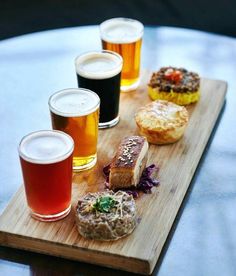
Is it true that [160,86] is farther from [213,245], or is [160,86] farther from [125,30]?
[213,245]

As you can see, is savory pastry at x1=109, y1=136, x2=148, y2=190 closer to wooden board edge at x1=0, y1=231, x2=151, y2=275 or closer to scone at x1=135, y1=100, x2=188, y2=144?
scone at x1=135, y1=100, x2=188, y2=144

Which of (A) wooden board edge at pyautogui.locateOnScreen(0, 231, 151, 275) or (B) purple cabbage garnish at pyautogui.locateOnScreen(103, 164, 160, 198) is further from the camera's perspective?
(B) purple cabbage garnish at pyautogui.locateOnScreen(103, 164, 160, 198)

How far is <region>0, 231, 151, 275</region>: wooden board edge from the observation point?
1618 millimetres

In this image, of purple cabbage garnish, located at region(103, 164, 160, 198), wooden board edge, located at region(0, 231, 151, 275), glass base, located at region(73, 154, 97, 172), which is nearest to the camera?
wooden board edge, located at region(0, 231, 151, 275)

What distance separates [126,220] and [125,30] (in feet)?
3.12

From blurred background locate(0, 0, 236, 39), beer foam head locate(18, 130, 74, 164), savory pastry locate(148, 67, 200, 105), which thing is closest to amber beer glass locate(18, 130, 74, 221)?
beer foam head locate(18, 130, 74, 164)

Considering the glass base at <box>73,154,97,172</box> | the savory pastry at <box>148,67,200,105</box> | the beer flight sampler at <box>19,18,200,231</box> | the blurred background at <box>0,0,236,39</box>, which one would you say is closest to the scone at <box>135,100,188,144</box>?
the beer flight sampler at <box>19,18,200,231</box>


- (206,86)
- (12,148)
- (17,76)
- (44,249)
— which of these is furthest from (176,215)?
(17,76)

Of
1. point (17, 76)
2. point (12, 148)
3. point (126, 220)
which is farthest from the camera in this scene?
point (17, 76)

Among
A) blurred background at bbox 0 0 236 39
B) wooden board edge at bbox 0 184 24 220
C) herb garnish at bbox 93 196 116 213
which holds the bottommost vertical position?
blurred background at bbox 0 0 236 39

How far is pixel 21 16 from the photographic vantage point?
3.47m

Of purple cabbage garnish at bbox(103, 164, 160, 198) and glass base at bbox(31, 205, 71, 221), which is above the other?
glass base at bbox(31, 205, 71, 221)

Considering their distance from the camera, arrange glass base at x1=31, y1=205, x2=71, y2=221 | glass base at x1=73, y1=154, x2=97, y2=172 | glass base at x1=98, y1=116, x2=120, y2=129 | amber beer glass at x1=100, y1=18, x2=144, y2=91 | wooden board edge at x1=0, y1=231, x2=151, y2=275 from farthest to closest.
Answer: amber beer glass at x1=100, y1=18, x2=144, y2=91 < glass base at x1=98, y1=116, x2=120, y2=129 < glass base at x1=73, y1=154, x2=97, y2=172 < glass base at x1=31, y1=205, x2=71, y2=221 < wooden board edge at x1=0, y1=231, x2=151, y2=275

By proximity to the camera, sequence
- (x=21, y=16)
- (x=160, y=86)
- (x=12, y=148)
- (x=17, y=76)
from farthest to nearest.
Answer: (x=21, y=16), (x=17, y=76), (x=160, y=86), (x=12, y=148)
